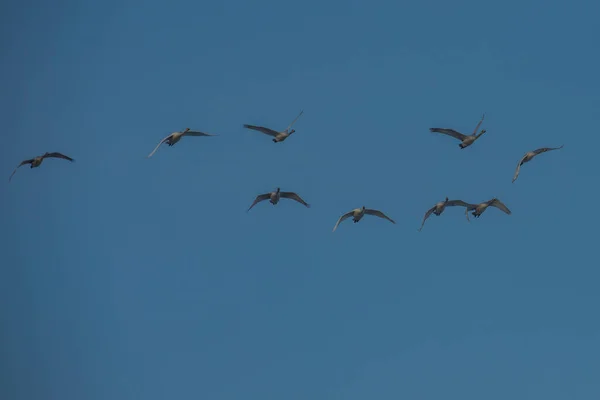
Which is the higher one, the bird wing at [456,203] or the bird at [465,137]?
the bird at [465,137]

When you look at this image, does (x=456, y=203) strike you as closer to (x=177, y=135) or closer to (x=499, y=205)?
(x=499, y=205)

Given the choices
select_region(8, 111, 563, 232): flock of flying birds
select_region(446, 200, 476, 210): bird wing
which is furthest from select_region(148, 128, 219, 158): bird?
select_region(446, 200, 476, 210): bird wing

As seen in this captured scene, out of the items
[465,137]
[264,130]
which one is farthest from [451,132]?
[264,130]

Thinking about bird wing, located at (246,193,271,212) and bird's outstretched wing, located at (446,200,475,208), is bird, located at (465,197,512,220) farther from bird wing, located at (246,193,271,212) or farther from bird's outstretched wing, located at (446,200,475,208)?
bird wing, located at (246,193,271,212)

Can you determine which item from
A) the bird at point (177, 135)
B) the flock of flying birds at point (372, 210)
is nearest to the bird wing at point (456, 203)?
the flock of flying birds at point (372, 210)

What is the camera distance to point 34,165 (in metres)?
95.1

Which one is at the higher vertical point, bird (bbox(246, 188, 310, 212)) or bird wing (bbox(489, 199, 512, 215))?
bird wing (bbox(489, 199, 512, 215))

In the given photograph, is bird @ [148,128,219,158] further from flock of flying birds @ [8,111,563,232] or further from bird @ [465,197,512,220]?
bird @ [465,197,512,220]

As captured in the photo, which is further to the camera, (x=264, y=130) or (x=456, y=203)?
(x=456, y=203)

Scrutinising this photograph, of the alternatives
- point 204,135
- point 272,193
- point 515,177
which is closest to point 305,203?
point 272,193

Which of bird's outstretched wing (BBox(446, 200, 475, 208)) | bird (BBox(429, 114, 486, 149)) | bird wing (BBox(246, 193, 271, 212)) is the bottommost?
bird wing (BBox(246, 193, 271, 212))

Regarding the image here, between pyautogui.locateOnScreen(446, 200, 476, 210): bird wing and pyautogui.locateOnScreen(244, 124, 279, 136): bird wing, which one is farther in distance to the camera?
pyautogui.locateOnScreen(446, 200, 476, 210): bird wing

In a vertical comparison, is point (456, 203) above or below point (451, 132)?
below

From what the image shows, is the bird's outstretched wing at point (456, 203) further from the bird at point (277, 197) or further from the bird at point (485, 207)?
the bird at point (277, 197)
